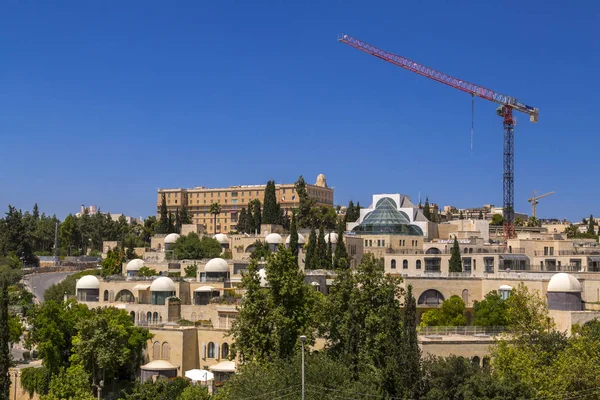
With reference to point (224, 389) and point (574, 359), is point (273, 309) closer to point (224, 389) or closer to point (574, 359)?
point (224, 389)

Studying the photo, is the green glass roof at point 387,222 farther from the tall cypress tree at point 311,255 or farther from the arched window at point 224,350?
the arched window at point 224,350

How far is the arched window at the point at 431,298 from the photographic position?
211ft

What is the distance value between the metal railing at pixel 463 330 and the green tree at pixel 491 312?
2.87 meters

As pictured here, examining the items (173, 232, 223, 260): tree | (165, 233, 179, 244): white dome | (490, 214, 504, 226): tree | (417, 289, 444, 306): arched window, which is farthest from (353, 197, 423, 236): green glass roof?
(490, 214, 504, 226): tree

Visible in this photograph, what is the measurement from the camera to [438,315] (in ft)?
187

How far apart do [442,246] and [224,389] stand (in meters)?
52.8

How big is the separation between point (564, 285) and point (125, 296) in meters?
38.1

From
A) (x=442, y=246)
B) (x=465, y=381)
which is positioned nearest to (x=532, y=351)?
(x=465, y=381)

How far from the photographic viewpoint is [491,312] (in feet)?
180

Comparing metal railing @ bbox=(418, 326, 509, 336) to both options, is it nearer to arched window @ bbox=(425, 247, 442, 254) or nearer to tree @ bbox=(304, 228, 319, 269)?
tree @ bbox=(304, 228, 319, 269)

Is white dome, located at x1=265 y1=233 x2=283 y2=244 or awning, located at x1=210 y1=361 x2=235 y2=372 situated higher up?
white dome, located at x1=265 y1=233 x2=283 y2=244

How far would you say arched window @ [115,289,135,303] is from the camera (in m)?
69.7

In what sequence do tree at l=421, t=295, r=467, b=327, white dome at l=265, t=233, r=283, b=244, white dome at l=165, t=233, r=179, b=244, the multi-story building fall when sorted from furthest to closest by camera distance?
1. the multi-story building
2. white dome at l=165, t=233, r=179, b=244
3. white dome at l=265, t=233, r=283, b=244
4. tree at l=421, t=295, r=467, b=327

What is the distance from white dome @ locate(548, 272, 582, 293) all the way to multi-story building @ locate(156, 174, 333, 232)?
10303 cm
